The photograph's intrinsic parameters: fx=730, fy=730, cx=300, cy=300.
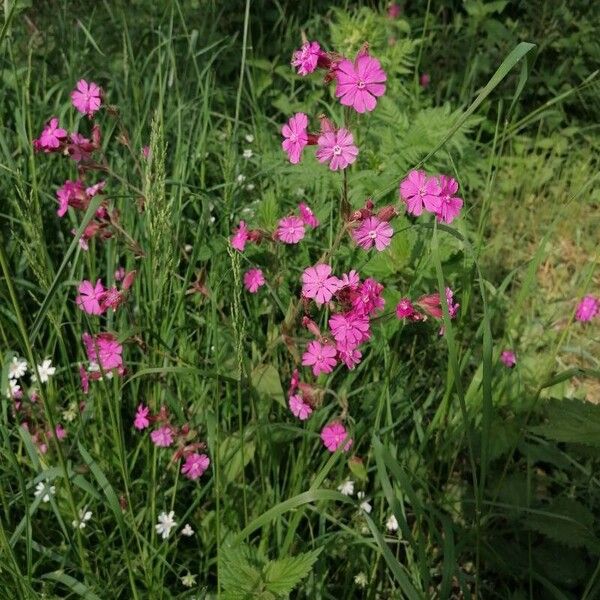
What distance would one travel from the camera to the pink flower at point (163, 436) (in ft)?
5.14

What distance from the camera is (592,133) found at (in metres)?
3.32

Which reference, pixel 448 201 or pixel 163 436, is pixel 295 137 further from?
pixel 163 436

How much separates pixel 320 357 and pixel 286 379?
0.43 m

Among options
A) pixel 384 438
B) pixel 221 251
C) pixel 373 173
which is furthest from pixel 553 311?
pixel 221 251

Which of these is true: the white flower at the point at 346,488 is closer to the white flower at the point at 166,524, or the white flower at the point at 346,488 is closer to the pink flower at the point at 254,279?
the white flower at the point at 166,524

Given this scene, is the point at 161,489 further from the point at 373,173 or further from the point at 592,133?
the point at 592,133

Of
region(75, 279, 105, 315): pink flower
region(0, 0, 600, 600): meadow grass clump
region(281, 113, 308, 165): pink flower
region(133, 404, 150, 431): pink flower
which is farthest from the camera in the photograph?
region(133, 404, 150, 431): pink flower

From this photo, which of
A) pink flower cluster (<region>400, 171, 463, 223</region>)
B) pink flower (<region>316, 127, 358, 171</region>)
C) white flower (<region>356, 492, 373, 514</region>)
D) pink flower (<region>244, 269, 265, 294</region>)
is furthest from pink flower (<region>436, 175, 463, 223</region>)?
white flower (<region>356, 492, 373, 514</region>)

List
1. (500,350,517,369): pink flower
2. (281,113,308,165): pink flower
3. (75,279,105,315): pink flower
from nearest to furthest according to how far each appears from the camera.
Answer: (281,113,308,165): pink flower
(75,279,105,315): pink flower
(500,350,517,369): pink flower

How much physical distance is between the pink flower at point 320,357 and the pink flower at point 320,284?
0.12 m

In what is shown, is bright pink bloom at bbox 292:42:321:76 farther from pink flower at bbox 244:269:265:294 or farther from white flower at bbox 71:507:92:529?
white flower at bbox 71:507:92:529

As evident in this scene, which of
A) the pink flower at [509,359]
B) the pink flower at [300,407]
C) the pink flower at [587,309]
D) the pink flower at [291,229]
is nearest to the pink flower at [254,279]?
the pink flower at [291,229]

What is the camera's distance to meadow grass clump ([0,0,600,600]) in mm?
1228

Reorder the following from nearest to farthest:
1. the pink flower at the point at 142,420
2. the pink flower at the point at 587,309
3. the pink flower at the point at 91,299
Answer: the pink flower at the point at 91,299 < the pink flower at the point at 142,420 < the pink flower at the point at 587,309
